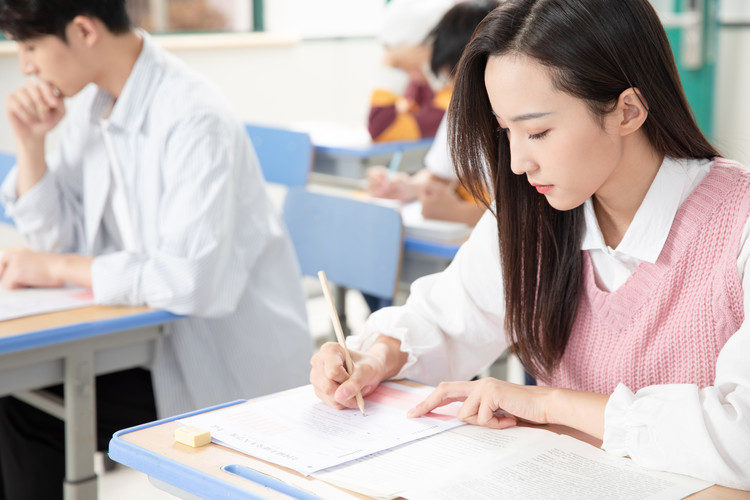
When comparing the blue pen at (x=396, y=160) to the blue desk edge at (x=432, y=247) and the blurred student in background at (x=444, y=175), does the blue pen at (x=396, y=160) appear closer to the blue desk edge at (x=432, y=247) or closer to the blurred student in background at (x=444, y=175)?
the blurred student in background at (x=444, y=175)

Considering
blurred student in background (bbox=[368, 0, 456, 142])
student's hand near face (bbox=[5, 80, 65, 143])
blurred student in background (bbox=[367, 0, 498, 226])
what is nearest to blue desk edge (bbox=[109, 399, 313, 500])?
student's hand near face (bbox=[5, 80, 65, 143])

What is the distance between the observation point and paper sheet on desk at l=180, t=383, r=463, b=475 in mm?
975

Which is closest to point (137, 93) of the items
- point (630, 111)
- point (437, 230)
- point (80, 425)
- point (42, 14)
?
point (42, 14)

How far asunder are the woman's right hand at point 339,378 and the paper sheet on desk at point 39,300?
67 cm

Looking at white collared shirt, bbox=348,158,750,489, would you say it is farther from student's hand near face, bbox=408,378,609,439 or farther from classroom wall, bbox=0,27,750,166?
classroom wall, bbox=0,27,750,166

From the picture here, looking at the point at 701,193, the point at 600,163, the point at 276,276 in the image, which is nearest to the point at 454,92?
the point at 600,163

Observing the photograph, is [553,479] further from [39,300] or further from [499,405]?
[39,300]

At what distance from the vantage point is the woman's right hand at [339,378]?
44.5 inches

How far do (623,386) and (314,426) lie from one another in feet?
1.18

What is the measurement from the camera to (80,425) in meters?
1.63

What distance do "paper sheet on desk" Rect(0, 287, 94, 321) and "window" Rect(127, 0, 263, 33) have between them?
254 centimetres

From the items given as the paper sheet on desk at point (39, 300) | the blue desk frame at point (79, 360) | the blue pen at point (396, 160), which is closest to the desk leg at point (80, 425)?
the blue desk frame at point (79, 360)

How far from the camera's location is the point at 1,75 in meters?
3.62

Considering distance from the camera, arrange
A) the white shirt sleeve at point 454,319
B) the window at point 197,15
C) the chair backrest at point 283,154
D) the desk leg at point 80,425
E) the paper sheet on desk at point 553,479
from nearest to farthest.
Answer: the paper sheet on desk at point 553,479 → the white shirt sleeve at point 454,319 → the desk leg at point 80,425 → the chair backrest at point 283,154 → the window at point 197,15
